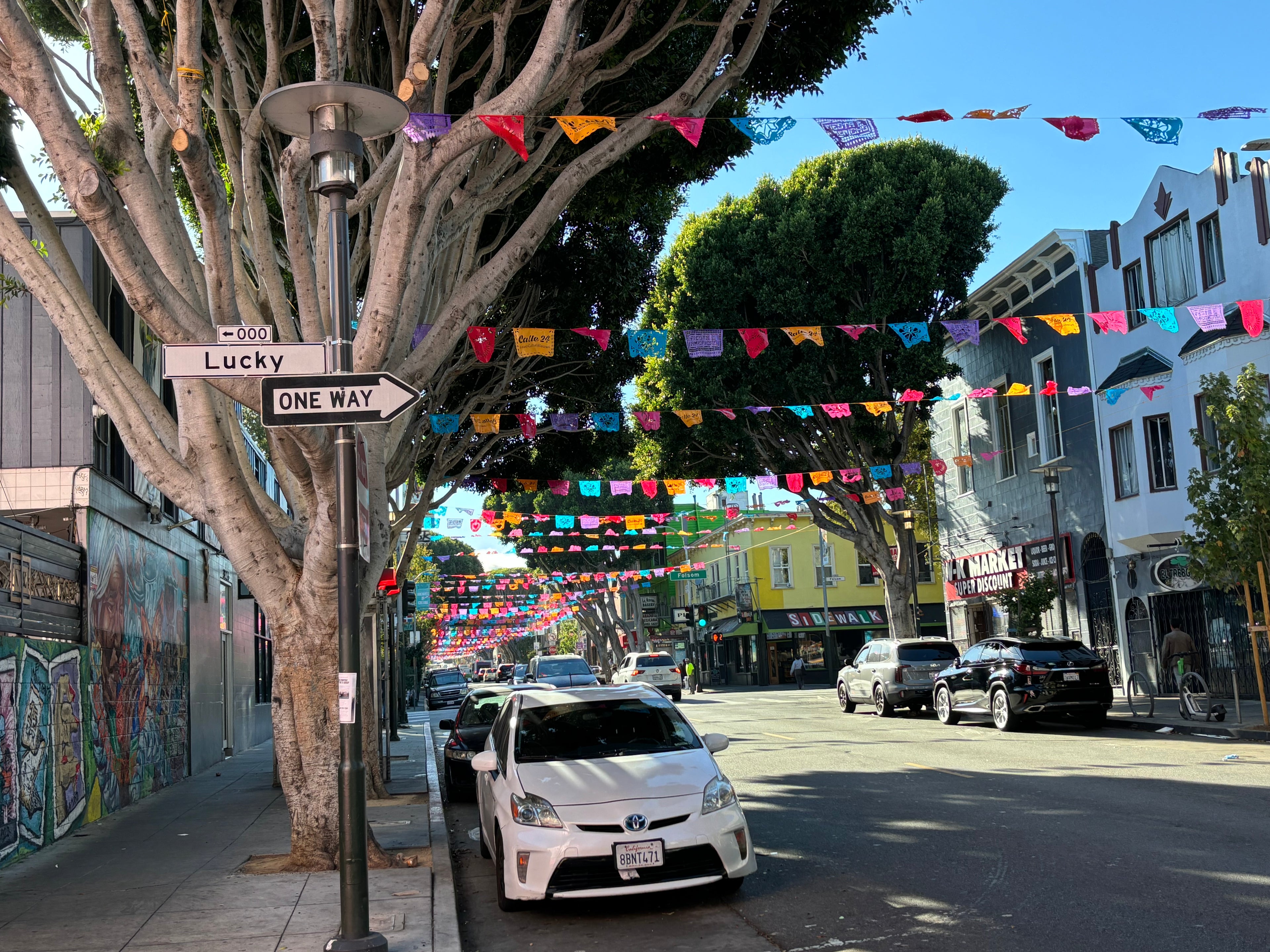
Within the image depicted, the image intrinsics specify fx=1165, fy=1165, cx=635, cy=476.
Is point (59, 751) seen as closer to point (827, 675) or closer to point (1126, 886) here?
point (1126, 886)

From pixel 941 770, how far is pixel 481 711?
245 inches

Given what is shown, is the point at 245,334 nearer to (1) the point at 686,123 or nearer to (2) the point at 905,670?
(1) the point at 686,123

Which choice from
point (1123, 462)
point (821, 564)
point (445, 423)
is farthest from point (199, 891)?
point (821, 564)

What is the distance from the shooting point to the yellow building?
54.6 m

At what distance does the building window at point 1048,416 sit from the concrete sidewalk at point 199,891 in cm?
2046

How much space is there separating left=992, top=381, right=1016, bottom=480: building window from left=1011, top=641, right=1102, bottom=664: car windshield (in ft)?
39.7

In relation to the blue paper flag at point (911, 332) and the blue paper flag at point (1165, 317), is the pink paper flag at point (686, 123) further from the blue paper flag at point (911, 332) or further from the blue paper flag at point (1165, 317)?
the blue paper flag at point (911, 332)

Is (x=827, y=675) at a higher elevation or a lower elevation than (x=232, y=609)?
lower

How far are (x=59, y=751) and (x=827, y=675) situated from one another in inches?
1734

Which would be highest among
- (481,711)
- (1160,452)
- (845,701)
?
(1160,452)

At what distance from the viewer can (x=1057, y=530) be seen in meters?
26.3

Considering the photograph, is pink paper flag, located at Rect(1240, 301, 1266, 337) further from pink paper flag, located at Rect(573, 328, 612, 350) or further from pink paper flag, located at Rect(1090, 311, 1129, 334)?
pink paper flag, located at Rect(573, 328, 612, 350)

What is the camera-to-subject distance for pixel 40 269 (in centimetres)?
972

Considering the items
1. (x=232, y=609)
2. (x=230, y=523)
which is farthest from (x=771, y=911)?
(x=232, y=609)
